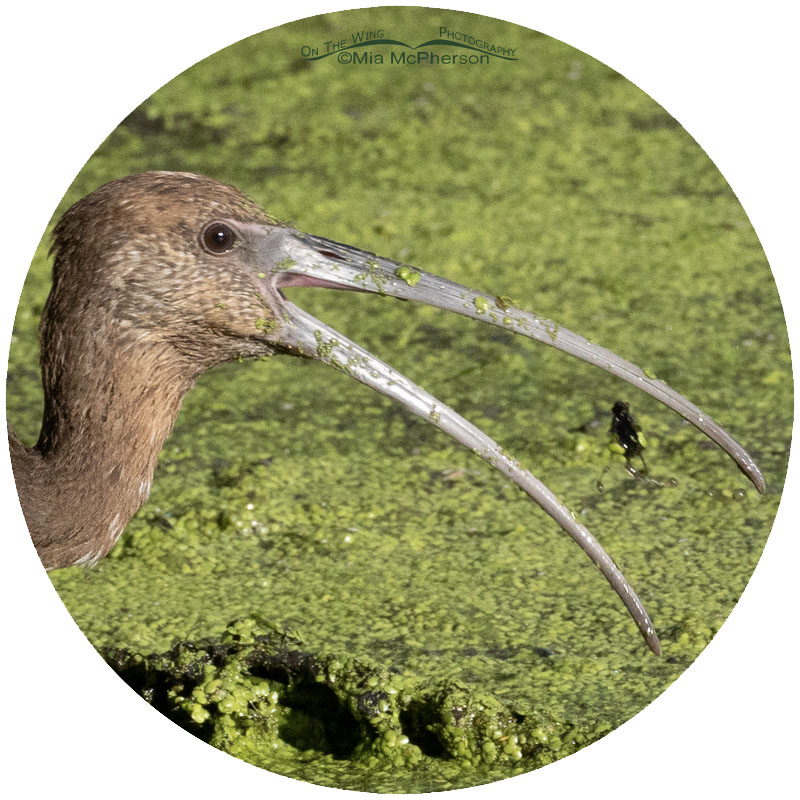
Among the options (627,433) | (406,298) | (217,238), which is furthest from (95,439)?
(627,433)

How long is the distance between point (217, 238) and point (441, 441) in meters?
1.92

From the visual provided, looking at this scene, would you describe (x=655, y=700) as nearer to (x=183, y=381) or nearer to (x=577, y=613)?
(x=577, y=613)

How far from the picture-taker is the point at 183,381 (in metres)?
3.87

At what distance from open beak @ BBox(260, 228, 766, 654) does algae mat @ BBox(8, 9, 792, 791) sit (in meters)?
0.80

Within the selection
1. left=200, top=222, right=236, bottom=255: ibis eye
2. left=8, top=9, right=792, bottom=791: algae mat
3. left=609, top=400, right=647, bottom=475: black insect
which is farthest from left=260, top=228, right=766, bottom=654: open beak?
left=609, top=400, right=647, bottom=475: black insect

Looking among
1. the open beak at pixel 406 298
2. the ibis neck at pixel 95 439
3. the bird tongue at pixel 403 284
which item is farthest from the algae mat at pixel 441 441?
the bird tongue at pixel 403 284

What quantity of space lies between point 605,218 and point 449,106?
973 mm

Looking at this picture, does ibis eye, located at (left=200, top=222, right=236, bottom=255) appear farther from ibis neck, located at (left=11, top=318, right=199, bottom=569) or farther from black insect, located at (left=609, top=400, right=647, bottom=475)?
black insect, located at (left=609, top=400, right=647, bottom=475)

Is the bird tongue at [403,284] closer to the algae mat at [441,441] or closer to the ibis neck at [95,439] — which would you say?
the ibis neck at [95,439]

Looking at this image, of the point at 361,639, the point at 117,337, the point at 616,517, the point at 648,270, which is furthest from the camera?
the point at 648,270

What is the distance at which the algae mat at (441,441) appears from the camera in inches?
167

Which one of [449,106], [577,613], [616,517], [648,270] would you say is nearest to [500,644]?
[577,613]

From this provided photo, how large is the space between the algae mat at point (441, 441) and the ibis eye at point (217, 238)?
1.21 meters

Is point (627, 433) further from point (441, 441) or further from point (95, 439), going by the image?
point (95, 439)
